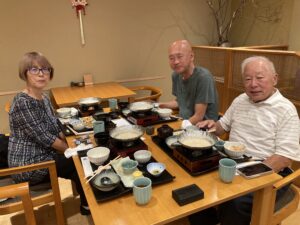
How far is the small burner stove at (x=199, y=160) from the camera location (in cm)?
121

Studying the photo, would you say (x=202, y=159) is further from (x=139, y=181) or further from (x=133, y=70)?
(x=133, y=70)

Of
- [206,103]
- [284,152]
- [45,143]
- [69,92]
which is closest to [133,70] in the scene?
[69,92]

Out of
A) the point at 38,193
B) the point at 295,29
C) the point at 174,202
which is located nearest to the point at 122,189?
the point at 174,202

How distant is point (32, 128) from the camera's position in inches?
63.3

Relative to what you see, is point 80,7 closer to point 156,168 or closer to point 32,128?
point 32,128

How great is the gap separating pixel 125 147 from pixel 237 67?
2.10 meters

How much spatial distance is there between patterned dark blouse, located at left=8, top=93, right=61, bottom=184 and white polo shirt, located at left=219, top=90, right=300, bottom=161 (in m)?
1.29

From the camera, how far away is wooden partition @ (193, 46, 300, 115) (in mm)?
2293

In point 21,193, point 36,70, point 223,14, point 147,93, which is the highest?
point 223,14

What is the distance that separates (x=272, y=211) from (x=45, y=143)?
1426mm

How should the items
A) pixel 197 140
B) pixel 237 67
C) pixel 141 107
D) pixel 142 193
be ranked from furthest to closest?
pixel 237 67, pixel 141 107, pixel 197 140, pixel 142 193

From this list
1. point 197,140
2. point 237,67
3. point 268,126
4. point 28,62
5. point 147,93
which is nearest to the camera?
point 197,140

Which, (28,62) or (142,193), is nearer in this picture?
(142,193)

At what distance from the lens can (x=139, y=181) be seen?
106 centimetres
